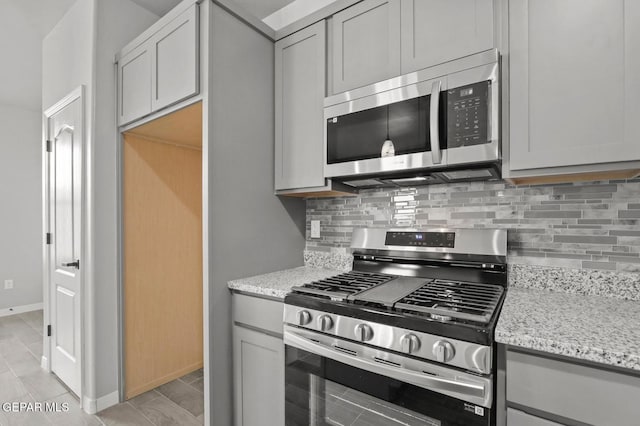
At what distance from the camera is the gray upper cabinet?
1.72 m

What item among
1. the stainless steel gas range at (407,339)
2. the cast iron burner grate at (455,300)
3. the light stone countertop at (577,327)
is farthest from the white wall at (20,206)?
the light stone countertop at (577,327)

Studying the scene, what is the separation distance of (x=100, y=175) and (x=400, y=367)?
2209 millimetres

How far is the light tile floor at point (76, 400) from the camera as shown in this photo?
205cm

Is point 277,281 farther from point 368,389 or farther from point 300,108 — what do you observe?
point 300,108

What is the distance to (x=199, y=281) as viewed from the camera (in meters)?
2.83

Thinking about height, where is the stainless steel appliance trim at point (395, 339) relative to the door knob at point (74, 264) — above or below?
below

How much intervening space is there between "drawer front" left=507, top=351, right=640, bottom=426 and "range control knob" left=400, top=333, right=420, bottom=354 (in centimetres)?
28

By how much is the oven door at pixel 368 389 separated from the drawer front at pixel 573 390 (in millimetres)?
103

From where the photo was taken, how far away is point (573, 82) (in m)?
1.21

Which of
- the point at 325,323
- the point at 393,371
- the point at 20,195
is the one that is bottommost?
the point at 393,371

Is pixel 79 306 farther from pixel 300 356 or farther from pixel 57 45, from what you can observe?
pixel 57 45

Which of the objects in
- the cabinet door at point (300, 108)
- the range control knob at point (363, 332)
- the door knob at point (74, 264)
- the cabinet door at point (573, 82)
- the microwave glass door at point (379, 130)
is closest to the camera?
the cabinet door at point (573, 82)

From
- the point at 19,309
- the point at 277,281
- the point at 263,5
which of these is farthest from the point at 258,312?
the point at 19,309

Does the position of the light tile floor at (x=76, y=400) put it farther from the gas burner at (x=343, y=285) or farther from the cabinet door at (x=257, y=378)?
the gas burner at (x=343, y=285)
